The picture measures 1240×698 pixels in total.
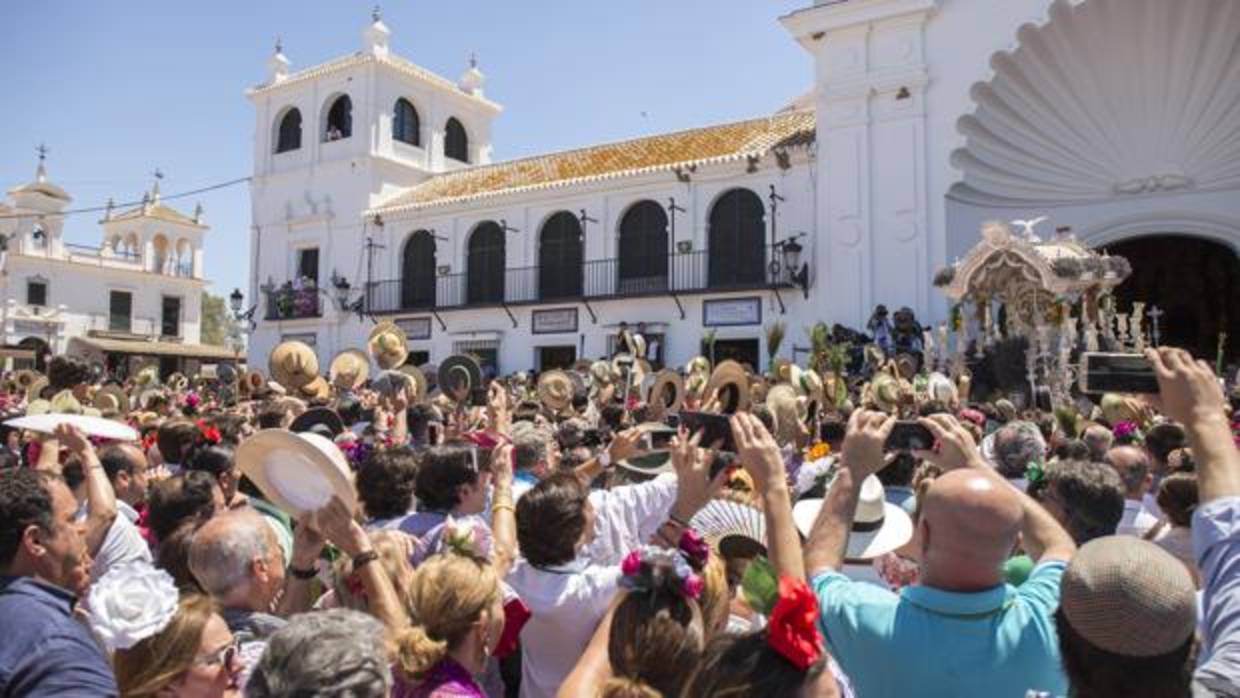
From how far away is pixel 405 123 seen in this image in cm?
2858

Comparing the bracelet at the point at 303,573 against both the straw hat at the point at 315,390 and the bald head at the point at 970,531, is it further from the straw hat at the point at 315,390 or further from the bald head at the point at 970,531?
the straw hat at the point at 315,390

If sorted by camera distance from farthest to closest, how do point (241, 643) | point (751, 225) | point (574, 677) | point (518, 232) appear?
point (518, 232) → point (751, 225) → point (241, 643) → point (574, 677)

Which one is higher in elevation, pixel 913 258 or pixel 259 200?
pixel 259 200

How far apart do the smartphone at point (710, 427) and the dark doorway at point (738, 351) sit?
17.2 meters

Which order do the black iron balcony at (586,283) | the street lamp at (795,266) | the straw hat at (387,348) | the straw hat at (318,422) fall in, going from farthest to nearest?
the black iron balcony at (586,283), the street lamp at (795,266), the straw hat at (387,348), the straw hat at (318,422)

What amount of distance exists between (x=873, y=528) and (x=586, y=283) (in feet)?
66.1

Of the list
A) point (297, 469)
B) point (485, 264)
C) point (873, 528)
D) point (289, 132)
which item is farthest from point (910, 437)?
point (289, 132)

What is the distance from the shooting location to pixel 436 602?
241cm

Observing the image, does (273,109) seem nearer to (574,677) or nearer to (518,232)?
(518,232)

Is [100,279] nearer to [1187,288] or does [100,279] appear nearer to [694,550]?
[1187,288]

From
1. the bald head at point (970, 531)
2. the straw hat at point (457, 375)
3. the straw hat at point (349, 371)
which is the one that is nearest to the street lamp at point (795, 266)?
the straw hat at point (349, 371)

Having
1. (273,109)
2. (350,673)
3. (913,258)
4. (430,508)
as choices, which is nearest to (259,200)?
(273,109)

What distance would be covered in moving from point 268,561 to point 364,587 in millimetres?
311

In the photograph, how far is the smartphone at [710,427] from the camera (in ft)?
10.6
